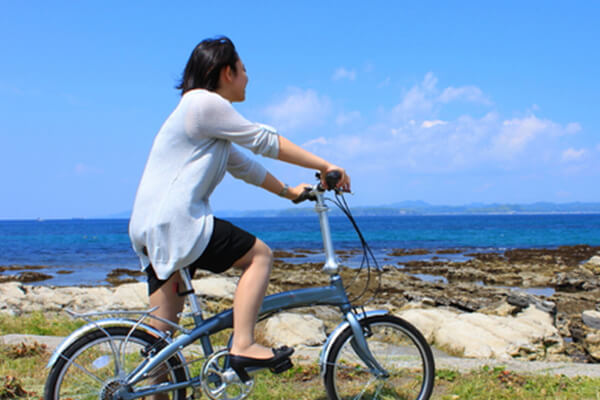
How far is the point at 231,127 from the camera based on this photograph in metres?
2.65

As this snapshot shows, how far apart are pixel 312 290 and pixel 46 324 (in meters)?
5.49

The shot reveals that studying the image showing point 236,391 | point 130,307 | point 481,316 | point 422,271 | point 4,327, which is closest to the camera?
point 236,391

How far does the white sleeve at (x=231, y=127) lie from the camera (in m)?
2.63

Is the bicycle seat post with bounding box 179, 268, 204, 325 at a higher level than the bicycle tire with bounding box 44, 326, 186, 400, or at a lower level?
higher

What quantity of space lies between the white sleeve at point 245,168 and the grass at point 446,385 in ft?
→ 4.76

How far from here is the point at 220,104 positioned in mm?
2650

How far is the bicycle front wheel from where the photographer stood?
311 centimetres

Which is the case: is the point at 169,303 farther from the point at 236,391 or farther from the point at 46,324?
the point at 46,324

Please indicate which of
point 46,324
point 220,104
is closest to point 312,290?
point 220,104

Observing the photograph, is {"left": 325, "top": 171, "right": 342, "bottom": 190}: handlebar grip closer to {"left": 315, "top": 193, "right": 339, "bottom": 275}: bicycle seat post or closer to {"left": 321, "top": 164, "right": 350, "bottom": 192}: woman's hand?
{"left": 321, "top": 164, "right": 350, "bottom": 192}: woman's hand

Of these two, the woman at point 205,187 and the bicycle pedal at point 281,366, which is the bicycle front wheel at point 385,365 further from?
the woman at point 205,187

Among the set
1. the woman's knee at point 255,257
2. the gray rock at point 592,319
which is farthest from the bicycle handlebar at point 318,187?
the gray rock at point 592,319

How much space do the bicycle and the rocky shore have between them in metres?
0.43

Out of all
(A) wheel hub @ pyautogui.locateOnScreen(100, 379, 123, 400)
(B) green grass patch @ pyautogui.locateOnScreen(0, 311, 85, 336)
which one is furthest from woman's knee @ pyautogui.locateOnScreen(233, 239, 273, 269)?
(B) green grass patch @ pyautogui.locateOnScreen(0, 311, 85, 336)
